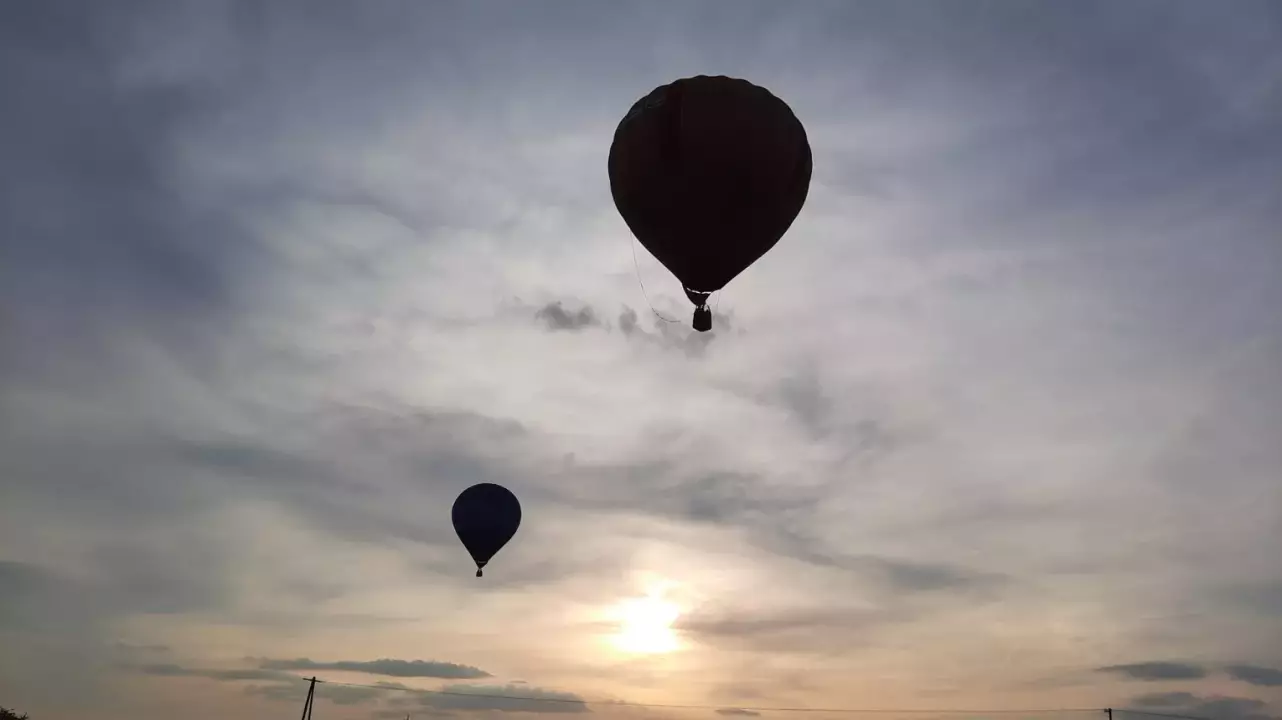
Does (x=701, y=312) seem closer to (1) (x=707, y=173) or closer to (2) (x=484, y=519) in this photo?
(1) (x=707, y=173)

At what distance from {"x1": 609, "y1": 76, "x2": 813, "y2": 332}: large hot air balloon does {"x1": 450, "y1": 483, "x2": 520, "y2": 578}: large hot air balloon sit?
18641mm

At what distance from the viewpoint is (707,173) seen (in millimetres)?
27375

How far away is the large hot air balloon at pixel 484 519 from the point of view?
4303cm

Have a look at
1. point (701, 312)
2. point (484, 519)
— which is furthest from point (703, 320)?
point (484, 519)

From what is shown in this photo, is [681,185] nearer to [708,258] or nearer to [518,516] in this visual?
[708,258]

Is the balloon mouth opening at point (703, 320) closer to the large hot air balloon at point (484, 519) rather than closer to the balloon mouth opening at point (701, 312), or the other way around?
the balloon mouth opening at point (701, 312)

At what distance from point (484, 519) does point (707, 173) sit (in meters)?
21.7

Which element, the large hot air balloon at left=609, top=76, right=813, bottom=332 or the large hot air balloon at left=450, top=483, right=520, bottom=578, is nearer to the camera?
the large hot air balloon at left=609, top=76, right=813, bottom=332

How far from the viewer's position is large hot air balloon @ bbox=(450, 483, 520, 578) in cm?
4303

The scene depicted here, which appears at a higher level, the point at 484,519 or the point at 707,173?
the point at 707,173

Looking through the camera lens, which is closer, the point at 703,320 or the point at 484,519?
the point at 703,320

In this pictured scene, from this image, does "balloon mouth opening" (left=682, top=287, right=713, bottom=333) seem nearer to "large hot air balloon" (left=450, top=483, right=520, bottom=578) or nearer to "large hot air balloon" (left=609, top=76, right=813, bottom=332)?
"large hot air balloon" (left=609, top=76, right=813, bottom=332)

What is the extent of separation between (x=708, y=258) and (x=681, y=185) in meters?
2.24

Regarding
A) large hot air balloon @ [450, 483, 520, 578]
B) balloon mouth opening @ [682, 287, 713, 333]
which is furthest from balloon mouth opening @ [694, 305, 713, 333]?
large hot air balloon @ [450, 483, 520, 578]
